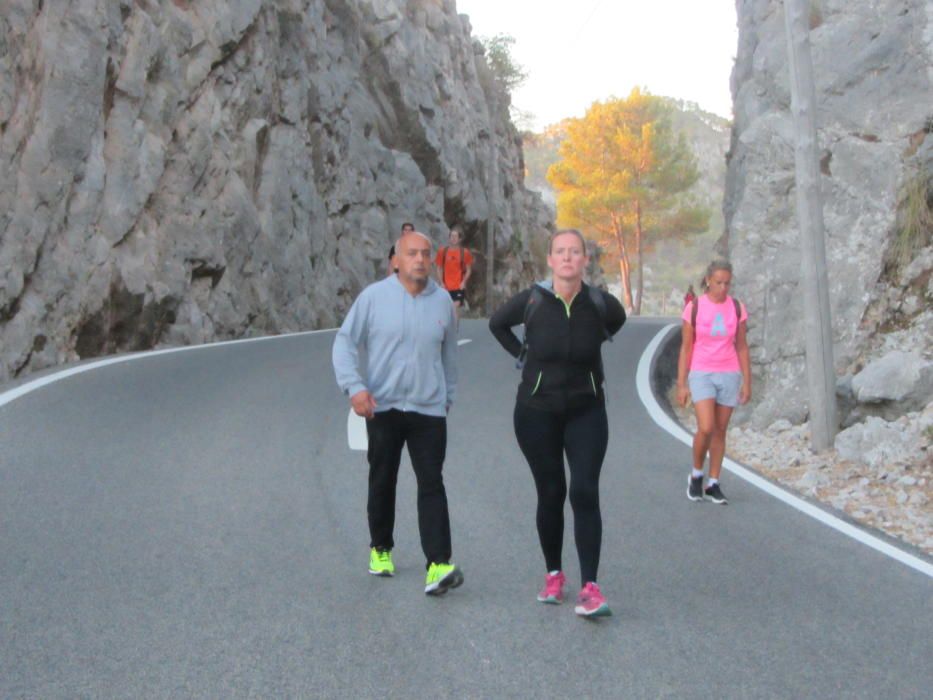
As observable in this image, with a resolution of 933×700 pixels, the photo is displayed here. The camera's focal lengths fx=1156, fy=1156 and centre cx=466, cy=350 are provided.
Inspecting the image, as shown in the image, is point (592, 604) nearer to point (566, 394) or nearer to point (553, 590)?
point (553, 590)

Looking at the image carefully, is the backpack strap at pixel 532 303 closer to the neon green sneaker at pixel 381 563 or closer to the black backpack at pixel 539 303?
the black backpack at pixel 539 303

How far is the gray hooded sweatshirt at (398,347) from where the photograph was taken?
5727 millimetres

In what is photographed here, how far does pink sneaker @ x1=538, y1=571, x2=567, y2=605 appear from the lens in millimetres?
5379

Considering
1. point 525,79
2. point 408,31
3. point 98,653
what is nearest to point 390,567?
point 98,653

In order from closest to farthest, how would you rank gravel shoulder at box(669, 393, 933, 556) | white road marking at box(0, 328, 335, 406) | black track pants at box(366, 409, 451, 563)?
1. black track pants at box(366, 409, 451, 563)
2. gravel shoulder at box(669, 393, 933, 556)
3. white road marking at box(0, 328, 335, 406)

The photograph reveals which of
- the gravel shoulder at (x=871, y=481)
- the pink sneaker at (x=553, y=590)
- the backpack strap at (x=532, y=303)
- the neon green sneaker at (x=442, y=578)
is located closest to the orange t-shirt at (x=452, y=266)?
the gravel shoulder at (x=871, y=481)

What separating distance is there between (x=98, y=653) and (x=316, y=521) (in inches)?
100

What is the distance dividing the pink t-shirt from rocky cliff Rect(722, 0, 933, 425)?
15.7 feet

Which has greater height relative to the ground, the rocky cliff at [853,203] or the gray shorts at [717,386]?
the rocky cliff at [853,203]

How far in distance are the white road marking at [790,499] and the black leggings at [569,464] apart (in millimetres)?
2112

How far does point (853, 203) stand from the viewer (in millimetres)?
15539

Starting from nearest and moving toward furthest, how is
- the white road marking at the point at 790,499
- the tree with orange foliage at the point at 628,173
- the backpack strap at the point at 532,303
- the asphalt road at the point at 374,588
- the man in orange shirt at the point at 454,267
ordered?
the asphalt road at the point at 374,588 → the backpack strap at the point at 532,303 → the white road marking at the point at 790,499 → the man in orange shirt at the point at 454,267 → the tree with orange foliage at the point at 628,173

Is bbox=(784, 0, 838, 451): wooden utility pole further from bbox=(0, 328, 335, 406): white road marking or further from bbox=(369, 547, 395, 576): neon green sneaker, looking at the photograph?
bbox=(0, 328, 335, 406): white road marking

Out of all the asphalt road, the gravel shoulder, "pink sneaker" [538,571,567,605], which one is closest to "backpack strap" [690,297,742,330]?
the asphalt road
